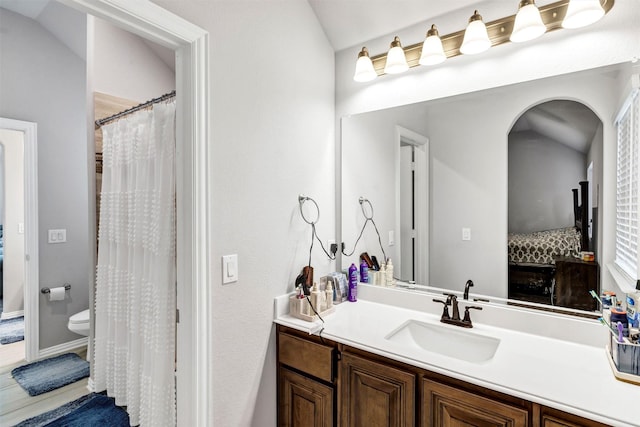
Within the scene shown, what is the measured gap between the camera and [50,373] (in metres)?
2.60

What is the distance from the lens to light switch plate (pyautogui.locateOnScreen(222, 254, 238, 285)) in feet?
4.53

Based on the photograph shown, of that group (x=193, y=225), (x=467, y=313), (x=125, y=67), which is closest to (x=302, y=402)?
(x=467, y=313)

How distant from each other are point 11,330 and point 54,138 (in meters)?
2.24

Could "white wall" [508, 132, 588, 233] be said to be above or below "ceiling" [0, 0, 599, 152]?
below

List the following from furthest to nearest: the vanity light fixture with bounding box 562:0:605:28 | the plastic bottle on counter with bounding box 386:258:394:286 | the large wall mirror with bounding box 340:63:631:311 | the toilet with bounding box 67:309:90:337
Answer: the toilet with bounding box 67:309:90:337 < the plastic bottle on counter with bounding box 386:258:394:286 < the large wall mirror with bounding box 340:63:631:311 < the vanity light fixture with bounding box 562:0:605:28

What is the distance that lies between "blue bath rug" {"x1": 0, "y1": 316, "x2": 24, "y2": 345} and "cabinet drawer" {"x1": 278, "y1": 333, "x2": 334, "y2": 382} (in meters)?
3.37

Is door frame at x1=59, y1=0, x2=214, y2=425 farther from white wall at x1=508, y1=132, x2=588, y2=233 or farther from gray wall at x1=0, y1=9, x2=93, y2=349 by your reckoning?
gray wall at x1=0, y1=9, x2=93, y2=349

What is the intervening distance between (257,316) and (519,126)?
1540 mm

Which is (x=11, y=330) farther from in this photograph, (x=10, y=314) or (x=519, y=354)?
(x=519, y=354)

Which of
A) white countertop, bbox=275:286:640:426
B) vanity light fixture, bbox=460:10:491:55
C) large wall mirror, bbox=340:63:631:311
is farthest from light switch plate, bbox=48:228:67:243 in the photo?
vanity light fixture, bbox=460:10:491:55

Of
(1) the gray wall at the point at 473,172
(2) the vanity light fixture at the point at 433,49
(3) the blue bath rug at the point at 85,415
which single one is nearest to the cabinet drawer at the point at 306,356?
(1) the gray wall at the point at 473,172

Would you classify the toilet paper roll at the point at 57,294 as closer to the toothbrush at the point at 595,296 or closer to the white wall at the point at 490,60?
the white wall at the point at 490,60

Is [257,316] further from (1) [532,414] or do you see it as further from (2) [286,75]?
(2) [286,75]

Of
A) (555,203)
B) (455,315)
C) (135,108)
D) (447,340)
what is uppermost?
(135,108)
